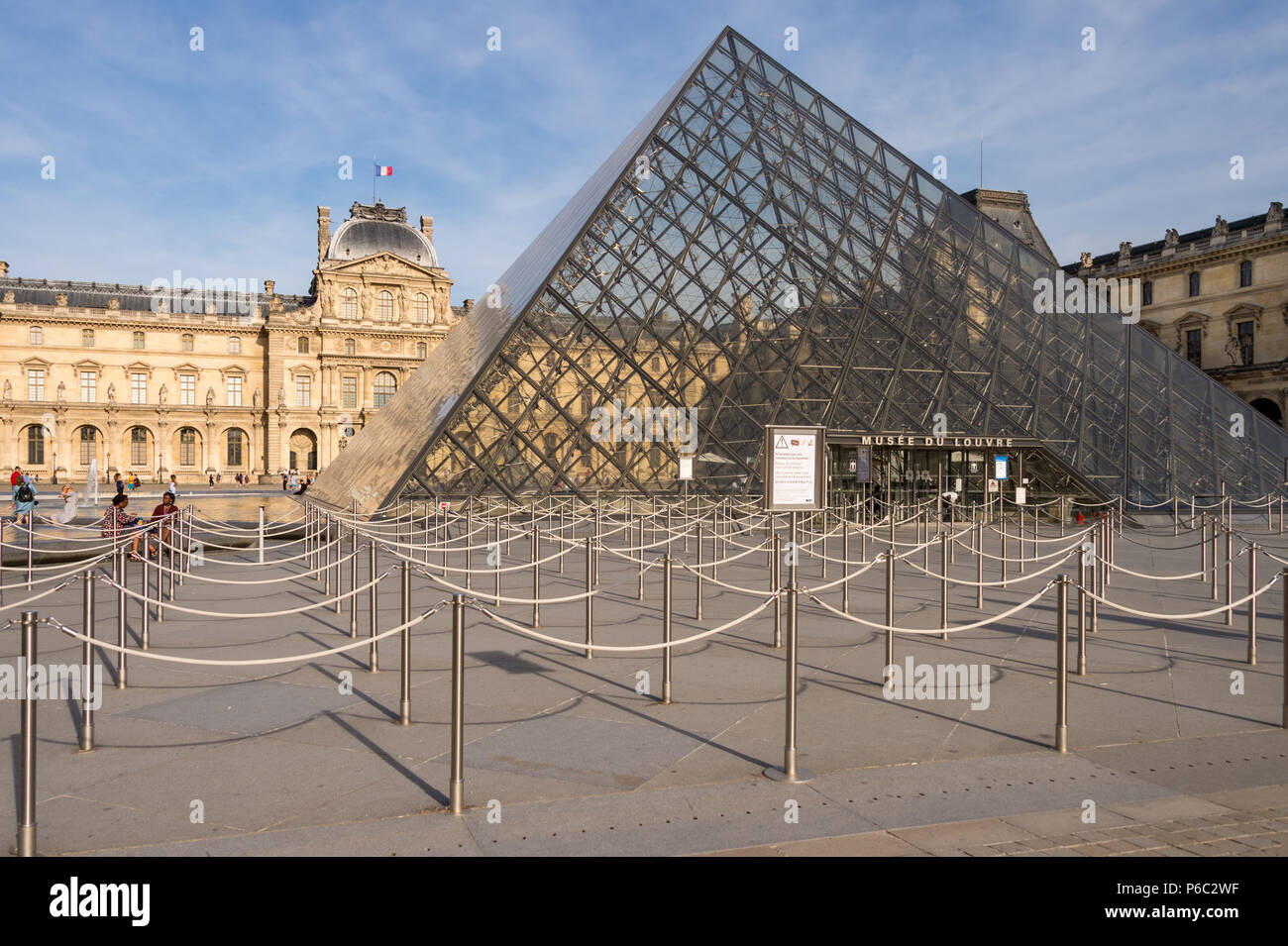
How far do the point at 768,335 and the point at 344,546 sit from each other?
10.7 metres

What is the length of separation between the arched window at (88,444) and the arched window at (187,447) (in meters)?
5.75

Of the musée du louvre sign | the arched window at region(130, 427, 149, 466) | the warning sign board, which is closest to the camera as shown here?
the warning sign board

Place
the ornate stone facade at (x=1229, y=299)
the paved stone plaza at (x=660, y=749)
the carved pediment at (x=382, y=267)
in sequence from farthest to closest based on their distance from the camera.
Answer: the carved pediment at (x=382, y=267)
the ornate stone facade at (x=1229, y=299)
the paved stone plaza at (x=660, y=749)

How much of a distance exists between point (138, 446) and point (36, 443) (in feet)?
21.5

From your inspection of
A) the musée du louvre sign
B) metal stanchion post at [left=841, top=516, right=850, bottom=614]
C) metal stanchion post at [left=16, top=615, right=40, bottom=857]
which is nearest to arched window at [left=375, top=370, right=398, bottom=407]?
the musée du louvre sign

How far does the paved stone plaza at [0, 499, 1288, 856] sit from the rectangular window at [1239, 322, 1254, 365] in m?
51.6

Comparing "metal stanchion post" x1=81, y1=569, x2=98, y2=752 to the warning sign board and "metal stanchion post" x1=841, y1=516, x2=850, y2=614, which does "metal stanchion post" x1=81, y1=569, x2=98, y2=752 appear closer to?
"metal stanchion post" x1=841, y1=516, x2=850, y2=614

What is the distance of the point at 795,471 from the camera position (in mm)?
8758

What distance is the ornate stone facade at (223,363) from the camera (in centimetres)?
6912

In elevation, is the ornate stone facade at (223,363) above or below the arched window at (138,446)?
above

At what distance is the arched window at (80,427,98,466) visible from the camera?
6919 centimetres

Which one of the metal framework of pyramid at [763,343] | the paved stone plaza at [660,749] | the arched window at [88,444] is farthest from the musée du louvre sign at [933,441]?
the arched window at [88,444]

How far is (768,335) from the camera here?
21.5 m

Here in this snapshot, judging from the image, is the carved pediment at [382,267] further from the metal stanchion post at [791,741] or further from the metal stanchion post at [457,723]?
the metal stanchion post at [791,741]
